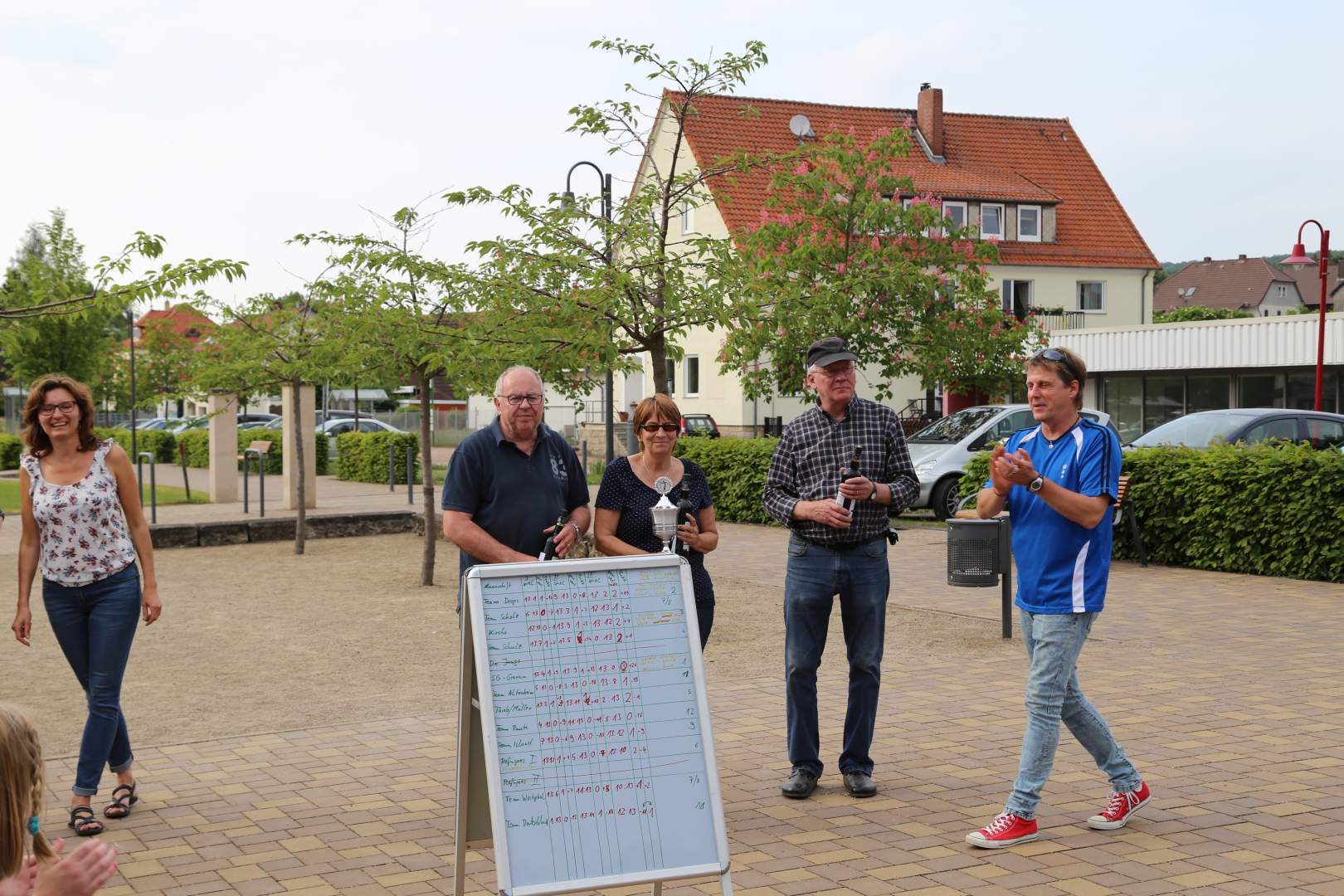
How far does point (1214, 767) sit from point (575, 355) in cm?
752

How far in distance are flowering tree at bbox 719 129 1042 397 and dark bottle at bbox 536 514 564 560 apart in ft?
63.6

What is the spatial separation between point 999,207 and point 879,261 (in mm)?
25148

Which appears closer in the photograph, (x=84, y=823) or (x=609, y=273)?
(x=84, y=823)

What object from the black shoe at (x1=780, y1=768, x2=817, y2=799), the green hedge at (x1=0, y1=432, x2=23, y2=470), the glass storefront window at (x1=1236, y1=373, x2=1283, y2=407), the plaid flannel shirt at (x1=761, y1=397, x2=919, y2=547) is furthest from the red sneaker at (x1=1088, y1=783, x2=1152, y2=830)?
the green hedge at (x1=0, y1=432, x2=23, y2=470)

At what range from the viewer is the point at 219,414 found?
23969 mm

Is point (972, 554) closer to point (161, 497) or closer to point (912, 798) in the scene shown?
point (912, 798)

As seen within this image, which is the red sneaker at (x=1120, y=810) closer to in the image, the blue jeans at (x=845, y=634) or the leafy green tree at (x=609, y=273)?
the blue jeans at (x=845, y=634)

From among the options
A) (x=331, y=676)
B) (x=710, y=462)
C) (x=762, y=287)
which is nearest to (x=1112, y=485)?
(x=331, y=676)

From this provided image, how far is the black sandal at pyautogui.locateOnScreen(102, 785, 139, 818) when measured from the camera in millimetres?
5926

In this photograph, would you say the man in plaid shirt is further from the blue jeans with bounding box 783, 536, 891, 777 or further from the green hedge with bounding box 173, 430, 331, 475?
the green hedge with bounding box 173, 430, 331, 475

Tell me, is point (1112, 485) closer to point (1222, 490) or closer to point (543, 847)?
point (543, 847)

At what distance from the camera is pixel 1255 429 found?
16547 mm

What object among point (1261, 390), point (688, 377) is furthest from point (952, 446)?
point (688, 377)

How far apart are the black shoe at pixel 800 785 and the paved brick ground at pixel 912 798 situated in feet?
0.26
